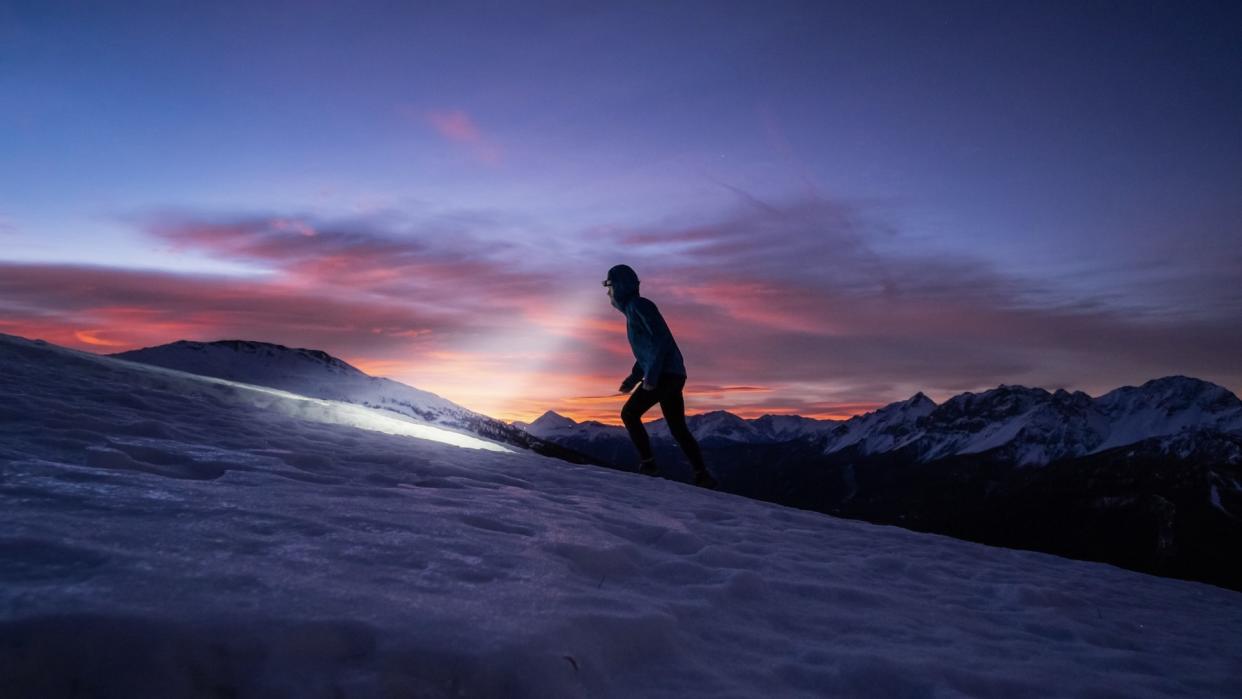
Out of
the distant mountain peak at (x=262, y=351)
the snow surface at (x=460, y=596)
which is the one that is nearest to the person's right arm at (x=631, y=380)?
the snow surface at (x=460, y=596)

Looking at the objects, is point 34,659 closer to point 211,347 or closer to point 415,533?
point 415,533

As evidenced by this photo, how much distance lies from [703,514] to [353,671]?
202 inches

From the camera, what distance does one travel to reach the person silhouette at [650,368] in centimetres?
1061

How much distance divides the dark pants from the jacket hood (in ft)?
4.79

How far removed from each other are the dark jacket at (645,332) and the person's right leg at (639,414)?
334mm

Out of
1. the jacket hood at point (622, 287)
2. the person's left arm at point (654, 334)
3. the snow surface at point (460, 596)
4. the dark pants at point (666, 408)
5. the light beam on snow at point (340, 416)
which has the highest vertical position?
the jacket hood at point (622, 287)

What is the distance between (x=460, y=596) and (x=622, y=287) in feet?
28.4

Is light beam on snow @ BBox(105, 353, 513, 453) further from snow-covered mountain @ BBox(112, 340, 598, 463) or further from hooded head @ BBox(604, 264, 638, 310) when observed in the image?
snow-covered mountain @ BBox(112, 340, 598, 463)

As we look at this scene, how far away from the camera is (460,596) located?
2787 mm

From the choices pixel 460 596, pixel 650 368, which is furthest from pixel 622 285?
pixel 460 596

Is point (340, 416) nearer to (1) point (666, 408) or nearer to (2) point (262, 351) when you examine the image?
(1) point (666, 408)

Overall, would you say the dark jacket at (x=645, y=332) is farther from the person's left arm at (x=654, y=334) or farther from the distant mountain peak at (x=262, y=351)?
the distant mountain peak at (x=262, y=351)

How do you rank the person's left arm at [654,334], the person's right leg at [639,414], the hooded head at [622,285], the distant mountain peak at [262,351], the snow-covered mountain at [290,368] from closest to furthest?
the person's left arm at [654,334] < the person's right leg at [639,414] < the hooded head at [622,285] < the snow-covered mountain at [290,368] < the distant mountain peak at [262,351]

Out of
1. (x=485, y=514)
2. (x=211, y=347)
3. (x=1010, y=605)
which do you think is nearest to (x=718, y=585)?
A: (x=485, y=514)
